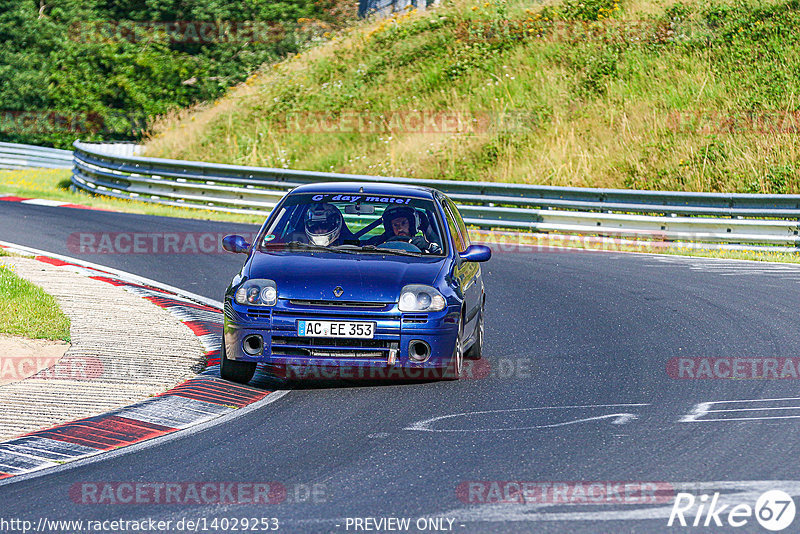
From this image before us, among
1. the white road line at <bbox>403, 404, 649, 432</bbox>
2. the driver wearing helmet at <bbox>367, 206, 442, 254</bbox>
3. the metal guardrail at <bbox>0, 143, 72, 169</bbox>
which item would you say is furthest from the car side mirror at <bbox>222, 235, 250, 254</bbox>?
the metal guardrail at <bbox>0, 143, 72, 169</bbox>

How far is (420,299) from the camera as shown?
854 centimetres

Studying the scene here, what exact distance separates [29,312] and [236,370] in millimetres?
3239

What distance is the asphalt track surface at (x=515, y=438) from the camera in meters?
5.63

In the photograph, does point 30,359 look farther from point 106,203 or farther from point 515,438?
point 106,203

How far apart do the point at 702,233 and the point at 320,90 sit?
56.6 feet

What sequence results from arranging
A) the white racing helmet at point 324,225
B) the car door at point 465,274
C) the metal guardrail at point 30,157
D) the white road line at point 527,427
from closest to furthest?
the white road line at point 527,427 → the car door at point 465,274 → the white racing helmet at point 324,225 → the metal guardrail at point 30,157

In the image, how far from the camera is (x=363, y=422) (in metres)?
7.64

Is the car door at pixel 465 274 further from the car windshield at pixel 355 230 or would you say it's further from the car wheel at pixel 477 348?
the car windshield at pixel 355 230

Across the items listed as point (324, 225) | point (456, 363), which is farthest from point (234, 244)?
point (456, 363)

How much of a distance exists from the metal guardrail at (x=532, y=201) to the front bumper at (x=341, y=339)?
1207 cm

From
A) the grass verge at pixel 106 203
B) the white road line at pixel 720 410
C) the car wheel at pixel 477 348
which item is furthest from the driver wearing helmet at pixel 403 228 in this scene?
the grass verge at pixel 106 203

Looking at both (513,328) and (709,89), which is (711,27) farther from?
(513,328)

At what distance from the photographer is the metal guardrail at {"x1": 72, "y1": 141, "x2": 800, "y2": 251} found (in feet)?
64.4

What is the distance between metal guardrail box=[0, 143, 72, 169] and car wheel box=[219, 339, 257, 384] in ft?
117
